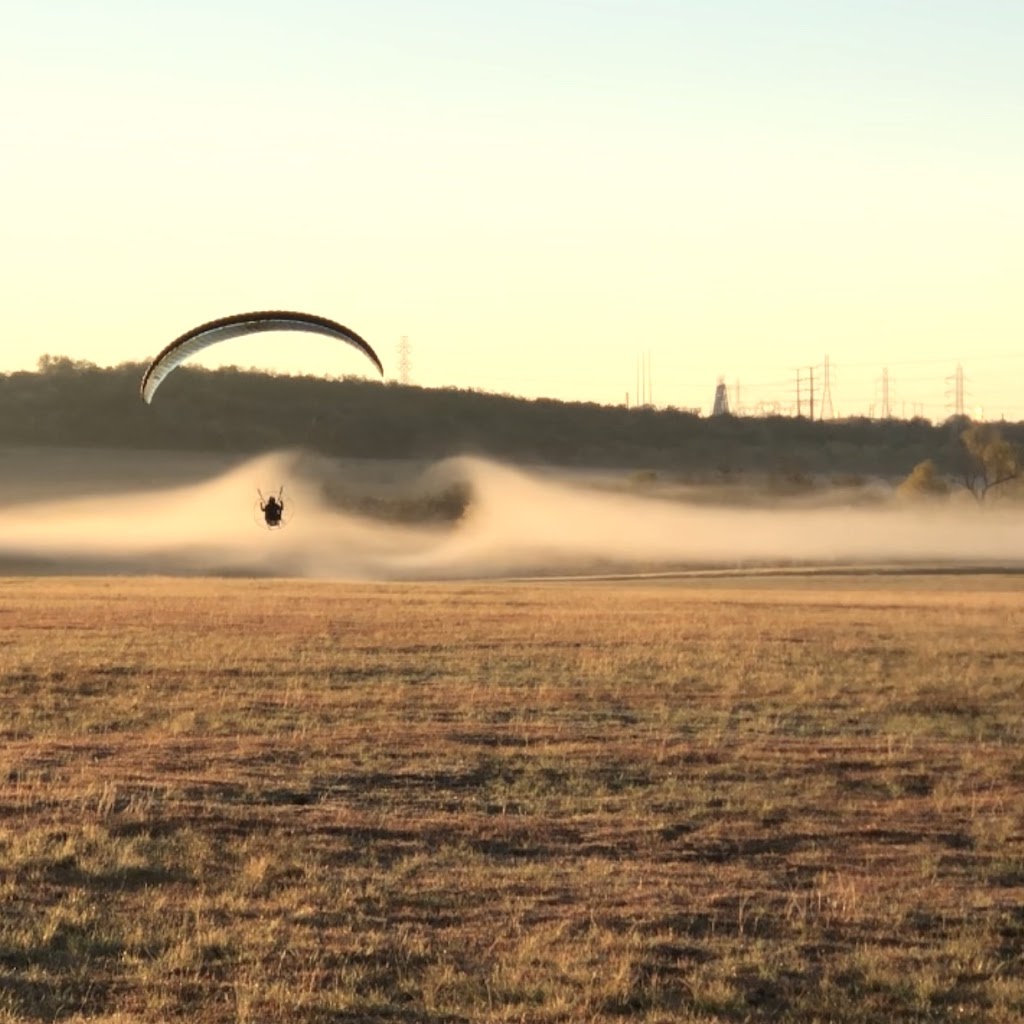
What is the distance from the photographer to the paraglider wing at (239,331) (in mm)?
26516

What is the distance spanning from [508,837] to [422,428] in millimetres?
162649

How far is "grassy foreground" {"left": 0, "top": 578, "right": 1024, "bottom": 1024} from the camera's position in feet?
33.2

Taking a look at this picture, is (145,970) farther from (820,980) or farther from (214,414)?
(214,414)

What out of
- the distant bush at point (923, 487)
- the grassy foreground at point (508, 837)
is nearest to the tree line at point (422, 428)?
the distant bush at point (923, 487)

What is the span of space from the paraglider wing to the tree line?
408 ft

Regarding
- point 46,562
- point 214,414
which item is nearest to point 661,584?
point 46,562

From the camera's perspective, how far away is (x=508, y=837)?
14781mm

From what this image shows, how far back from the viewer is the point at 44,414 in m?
161

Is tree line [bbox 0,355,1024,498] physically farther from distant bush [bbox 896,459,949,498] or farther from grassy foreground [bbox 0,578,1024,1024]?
grassy foreground [bbox 0,578,1024,1024]

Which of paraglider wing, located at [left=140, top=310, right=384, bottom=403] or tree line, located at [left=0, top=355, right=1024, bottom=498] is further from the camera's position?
tree line, located at [left=0, top=355, right=1024, bottom=498]

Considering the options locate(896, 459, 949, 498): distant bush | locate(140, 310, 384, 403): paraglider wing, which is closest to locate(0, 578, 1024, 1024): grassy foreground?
locate(140, 310, 384, 403): paraglider wing

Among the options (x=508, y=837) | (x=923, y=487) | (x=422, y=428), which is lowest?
(x=508, y=837)

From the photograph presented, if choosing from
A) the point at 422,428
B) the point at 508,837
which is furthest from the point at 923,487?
the point at 508,837

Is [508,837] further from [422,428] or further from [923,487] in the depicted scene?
[422,428]
